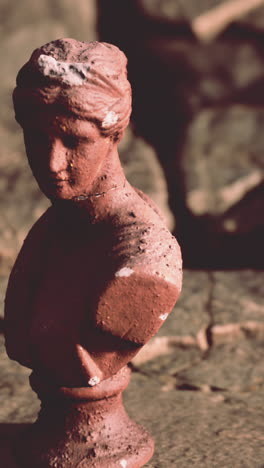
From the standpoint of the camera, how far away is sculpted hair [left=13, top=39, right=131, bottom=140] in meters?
1.22

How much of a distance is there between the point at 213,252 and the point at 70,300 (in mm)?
1560

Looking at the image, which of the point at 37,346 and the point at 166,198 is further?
the point at 166,198

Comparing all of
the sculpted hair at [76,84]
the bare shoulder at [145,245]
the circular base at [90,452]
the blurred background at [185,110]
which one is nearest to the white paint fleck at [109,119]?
the sculpted hair at [76,84]

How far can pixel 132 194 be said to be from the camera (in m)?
1.38

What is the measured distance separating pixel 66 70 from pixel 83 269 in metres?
0.33

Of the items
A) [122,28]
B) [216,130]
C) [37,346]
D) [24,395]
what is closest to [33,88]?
[37,346]

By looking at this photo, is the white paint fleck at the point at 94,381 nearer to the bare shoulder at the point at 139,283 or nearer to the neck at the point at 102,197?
the bare shoulder at the point at 139,283

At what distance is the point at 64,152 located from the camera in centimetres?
126

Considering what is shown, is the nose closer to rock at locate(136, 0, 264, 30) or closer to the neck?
the neck

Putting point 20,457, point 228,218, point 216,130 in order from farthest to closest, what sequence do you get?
point 216,130 < point 228,218 < point 20,457

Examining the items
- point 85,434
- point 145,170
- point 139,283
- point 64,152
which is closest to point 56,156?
point 64,152

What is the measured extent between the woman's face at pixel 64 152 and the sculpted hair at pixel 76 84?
0.02 metres

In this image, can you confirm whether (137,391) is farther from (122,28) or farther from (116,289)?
(122,28)

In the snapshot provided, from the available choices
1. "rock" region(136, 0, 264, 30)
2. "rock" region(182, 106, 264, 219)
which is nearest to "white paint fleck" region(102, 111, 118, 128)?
"rock" region(182, 106, 264, 219)
